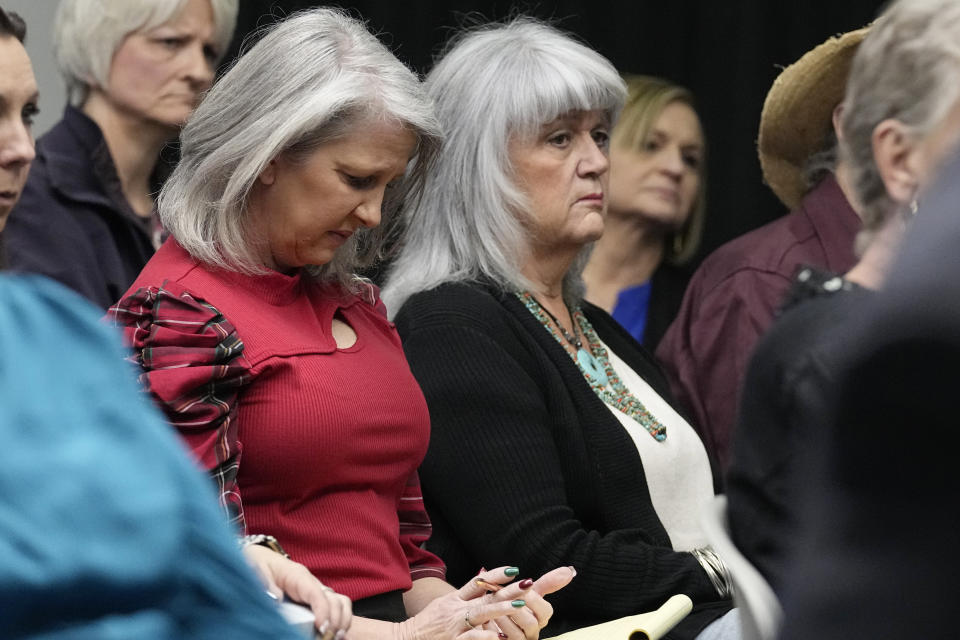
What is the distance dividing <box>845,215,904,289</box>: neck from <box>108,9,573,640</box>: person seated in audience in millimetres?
654

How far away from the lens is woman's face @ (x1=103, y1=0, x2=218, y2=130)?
310cm

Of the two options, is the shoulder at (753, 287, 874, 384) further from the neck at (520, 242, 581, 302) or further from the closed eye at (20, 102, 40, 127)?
the closed eye at (20, 102, 40, 127)

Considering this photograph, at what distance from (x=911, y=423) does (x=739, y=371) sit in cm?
236

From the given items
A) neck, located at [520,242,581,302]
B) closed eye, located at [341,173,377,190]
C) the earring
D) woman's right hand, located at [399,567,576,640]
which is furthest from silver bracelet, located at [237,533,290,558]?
the earring

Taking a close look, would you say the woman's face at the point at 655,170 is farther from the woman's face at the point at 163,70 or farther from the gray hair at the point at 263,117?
the gray hair at the point at 263,117

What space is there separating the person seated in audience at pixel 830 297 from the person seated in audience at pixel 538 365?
659 millimetres

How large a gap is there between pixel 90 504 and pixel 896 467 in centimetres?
40

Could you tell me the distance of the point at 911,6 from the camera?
1.62m

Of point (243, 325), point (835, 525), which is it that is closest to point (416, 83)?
point (243, 325)

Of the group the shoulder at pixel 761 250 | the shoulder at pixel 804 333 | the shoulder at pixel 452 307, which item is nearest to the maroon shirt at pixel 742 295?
the shoulder at pixel 761 250

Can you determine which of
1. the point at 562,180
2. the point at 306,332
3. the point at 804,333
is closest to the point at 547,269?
the point at 562,180

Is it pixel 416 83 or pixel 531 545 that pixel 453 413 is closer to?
pixel 531 545

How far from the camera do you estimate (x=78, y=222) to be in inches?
114

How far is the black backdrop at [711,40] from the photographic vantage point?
3.99 m
